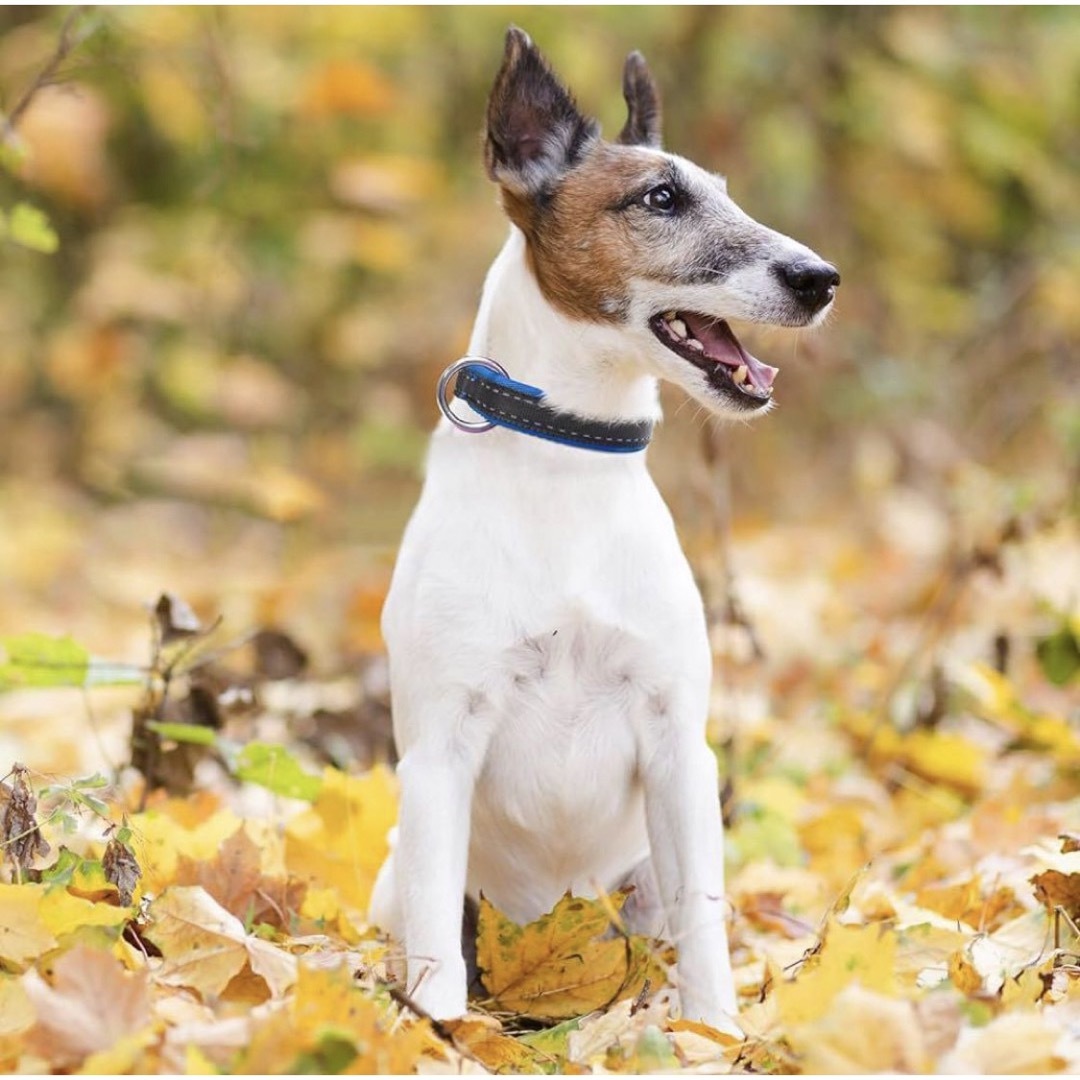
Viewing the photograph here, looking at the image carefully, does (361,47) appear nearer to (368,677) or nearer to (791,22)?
(791,22)

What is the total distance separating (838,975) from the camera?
88.0 inches

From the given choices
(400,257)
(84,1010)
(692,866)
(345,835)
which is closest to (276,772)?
(345,835)

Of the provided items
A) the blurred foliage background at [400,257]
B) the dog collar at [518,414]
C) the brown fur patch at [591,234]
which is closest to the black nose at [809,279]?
the brown fur patch at [591,234]

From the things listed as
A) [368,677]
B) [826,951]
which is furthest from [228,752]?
[826,951]

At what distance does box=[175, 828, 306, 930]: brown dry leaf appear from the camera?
302cm

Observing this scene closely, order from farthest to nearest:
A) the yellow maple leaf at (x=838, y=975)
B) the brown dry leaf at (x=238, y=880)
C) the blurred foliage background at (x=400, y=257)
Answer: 1. the blurred foliage background at (x=400, y=257)
2. the brown dry leaf at (x=238, y=880)
3. the yellow maple leaf at (x=838, y=975)

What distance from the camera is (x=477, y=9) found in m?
8.79

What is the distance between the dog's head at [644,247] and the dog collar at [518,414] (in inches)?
6.2

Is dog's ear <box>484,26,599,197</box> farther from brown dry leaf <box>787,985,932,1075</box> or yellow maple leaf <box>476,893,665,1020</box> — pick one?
brown dry leaf <box>787,985,932,1075</box>

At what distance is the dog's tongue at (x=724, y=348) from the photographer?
295cm

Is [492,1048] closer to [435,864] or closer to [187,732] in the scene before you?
[435,864]

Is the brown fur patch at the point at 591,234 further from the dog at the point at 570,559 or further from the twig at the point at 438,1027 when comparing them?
the twig at the point at 438,1027

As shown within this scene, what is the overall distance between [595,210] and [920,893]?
61.0 inches

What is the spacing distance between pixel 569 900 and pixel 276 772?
32.1 inches
